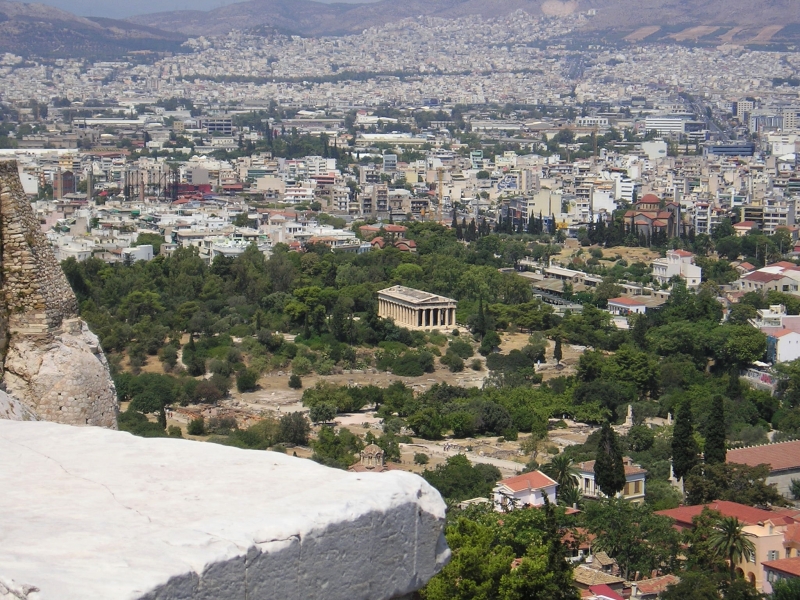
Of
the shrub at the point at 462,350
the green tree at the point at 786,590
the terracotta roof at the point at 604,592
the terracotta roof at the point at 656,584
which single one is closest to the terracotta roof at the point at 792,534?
the green tree at the point at 786,590

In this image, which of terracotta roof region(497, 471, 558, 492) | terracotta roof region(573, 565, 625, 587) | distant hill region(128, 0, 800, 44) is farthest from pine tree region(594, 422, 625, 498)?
distant hill region(128, 0, 800, 44)

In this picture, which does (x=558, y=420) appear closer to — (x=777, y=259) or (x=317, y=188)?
(x=777, y=259)

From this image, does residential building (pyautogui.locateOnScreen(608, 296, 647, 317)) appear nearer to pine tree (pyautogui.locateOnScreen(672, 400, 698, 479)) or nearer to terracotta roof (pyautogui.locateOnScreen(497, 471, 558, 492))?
pine tree (pyautogui.locateOnScreen(672, 400, 698, 479))

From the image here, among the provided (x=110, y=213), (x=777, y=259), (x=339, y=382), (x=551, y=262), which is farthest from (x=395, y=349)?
(x=110, y=213)

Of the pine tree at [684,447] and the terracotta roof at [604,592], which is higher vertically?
the terracotta roof at [604,592]

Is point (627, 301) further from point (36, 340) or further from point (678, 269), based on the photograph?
point (36, 340)

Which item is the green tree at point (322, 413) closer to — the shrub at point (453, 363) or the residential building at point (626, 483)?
the shrub at point (453, 363)

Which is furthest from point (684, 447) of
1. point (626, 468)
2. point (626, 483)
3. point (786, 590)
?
point (786, 590)
